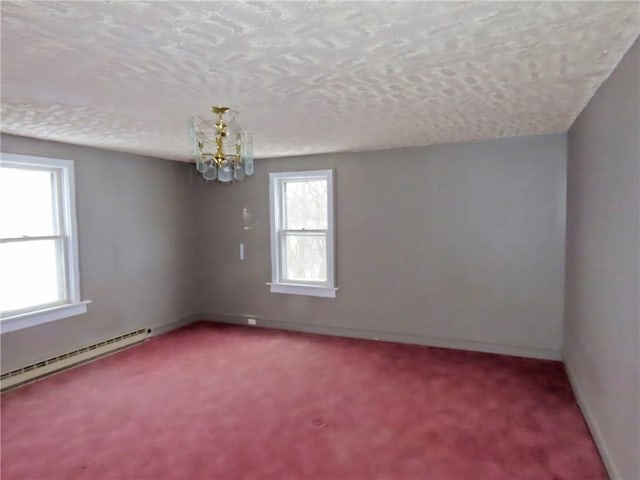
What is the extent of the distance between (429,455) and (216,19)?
2567 millimetres

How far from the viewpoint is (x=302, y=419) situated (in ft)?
9.81

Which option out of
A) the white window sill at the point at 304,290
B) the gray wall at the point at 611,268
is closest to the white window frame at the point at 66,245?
the white window sill at the point at 304,290

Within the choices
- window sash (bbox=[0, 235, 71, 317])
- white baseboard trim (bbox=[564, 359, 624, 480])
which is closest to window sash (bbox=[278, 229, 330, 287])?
window sash (bbox=[0, 235, 71, 317])

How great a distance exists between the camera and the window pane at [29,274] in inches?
147

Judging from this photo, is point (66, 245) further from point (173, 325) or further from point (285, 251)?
point (285, 251)

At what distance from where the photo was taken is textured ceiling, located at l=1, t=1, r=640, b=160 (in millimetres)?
1554

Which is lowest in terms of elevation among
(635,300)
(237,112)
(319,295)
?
(319,295)

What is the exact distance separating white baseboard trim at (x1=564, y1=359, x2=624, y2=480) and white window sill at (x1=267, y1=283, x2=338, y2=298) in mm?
2538

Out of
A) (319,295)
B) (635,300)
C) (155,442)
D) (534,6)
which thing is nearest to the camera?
(534,6)

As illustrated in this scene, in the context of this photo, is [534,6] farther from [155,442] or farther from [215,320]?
[215,320]

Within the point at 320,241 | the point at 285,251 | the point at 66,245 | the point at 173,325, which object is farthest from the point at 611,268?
the point at 173,325

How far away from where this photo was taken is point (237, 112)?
9.52 feet

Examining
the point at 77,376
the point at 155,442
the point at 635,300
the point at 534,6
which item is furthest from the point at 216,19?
the point at 77,376

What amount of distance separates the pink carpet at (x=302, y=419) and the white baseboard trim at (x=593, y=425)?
0.19ft
